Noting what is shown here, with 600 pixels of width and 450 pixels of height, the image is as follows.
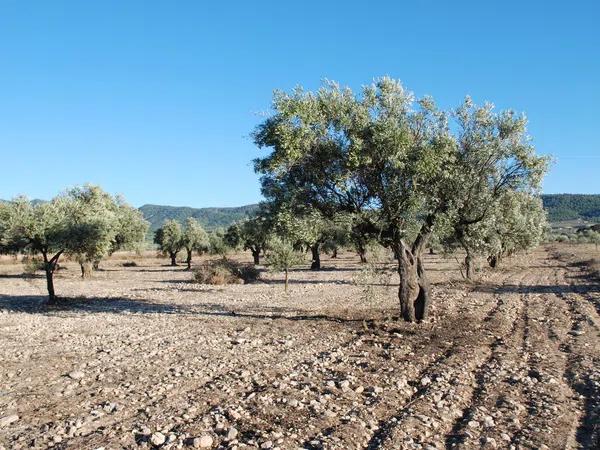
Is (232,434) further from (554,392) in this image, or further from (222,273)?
(222,273)

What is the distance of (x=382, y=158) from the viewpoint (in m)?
17.5

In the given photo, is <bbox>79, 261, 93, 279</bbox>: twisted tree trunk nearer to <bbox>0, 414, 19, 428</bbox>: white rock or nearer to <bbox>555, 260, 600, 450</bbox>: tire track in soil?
<bbox>0, 414, 19, 428</bbox>: white rock

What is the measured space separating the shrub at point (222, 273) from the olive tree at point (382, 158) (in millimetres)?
26058

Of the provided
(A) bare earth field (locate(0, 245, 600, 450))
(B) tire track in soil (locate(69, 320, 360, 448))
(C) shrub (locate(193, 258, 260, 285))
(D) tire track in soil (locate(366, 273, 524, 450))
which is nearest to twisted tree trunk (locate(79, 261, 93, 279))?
(C) shrub (locate(193, 258, 260, 285))

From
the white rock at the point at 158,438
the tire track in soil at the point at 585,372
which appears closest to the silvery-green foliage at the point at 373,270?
the tire track in soil at the point at 585,372

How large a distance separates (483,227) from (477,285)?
1895 centimetres

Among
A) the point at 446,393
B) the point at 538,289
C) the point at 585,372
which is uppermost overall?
the point at 446,393

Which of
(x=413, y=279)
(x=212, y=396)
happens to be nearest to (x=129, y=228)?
(x=413, y=279)

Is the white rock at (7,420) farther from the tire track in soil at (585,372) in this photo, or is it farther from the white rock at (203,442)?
the tire track in soil at (585,372)

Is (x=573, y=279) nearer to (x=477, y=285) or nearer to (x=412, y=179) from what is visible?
(x=477, y=285)

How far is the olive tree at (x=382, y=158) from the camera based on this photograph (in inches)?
679

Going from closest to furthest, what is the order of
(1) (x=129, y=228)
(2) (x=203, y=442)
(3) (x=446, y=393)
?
(2) (x=203, y=442) < (3) (x=446, y=393) < (1) (x=129, y=228)

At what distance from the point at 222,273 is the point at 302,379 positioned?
107ft

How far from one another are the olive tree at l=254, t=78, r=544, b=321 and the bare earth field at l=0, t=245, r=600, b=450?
4.77m
